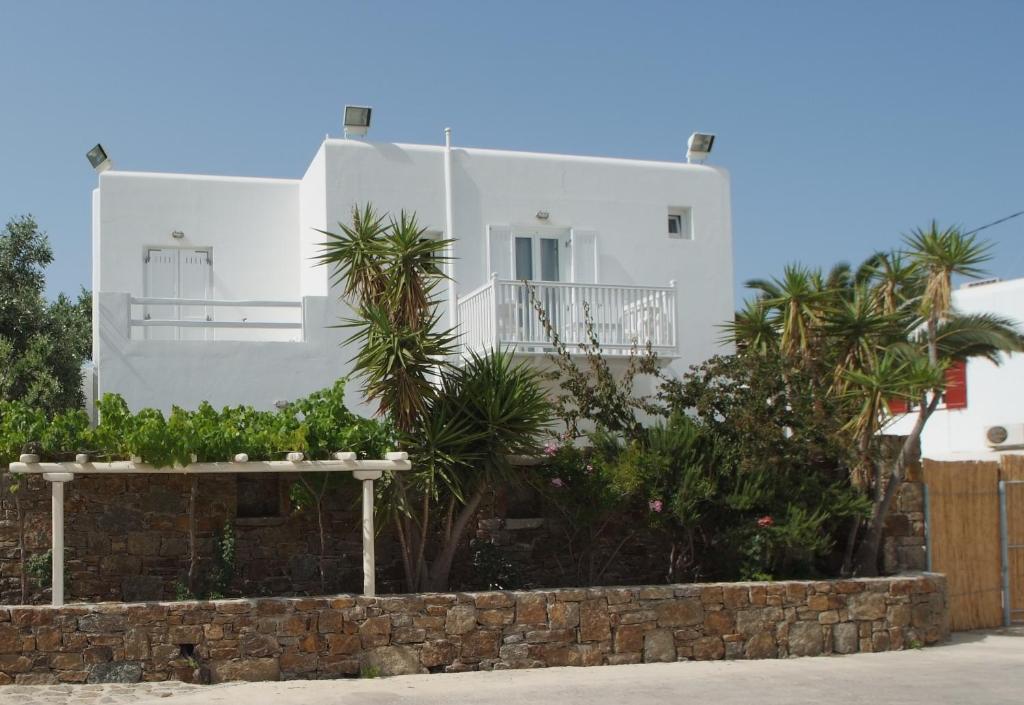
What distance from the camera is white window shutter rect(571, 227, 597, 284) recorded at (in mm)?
18984

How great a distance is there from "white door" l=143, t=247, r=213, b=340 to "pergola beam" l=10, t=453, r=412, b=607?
6.03 meters

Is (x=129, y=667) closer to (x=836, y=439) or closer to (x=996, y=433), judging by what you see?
(x=836, y=439)

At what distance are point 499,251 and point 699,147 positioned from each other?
445 cm

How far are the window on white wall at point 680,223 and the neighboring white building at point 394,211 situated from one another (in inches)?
1.0

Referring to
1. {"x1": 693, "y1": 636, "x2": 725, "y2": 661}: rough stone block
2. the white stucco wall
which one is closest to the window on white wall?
the white stucco wall

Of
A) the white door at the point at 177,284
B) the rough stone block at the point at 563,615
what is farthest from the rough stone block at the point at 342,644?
the white door at the point at 177,284

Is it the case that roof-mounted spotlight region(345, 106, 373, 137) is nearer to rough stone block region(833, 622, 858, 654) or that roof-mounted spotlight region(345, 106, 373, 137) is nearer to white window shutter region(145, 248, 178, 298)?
white window shutter region(145, 248, 178, 298)

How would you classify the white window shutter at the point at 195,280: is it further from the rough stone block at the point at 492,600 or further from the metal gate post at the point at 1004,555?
the metal gate post at the point at 1004,555

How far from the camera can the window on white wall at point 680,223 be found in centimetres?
1998

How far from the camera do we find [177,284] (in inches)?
720

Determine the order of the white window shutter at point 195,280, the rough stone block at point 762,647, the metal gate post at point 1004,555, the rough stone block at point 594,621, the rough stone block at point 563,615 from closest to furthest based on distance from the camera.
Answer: the rough stone block at point 563,615
the rough stone block at point 594,621
the rough stone block at point 762,647
the metal gate post at point 1004,555
the white window shutter at point 195,280

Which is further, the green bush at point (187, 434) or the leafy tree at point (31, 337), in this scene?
the leafy tree at point (31, 337)

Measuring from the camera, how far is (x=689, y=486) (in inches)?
531

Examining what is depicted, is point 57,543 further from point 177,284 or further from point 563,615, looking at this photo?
point 177,284
